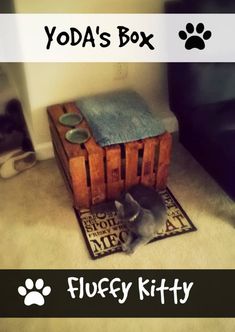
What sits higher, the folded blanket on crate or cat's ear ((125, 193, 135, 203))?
the folded blanket on crate

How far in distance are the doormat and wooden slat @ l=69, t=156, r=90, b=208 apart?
0.13 feet

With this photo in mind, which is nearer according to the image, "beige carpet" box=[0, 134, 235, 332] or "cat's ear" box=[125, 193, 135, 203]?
"beige carpet" box=[0, 134, 235, 332]

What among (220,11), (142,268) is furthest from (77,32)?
(142,268)

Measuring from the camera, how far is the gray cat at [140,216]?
1254mm

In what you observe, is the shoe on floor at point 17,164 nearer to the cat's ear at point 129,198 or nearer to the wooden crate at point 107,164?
the wooden crate at point 107,164

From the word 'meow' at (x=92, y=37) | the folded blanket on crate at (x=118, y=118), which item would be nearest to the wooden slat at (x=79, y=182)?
the folded blanket on crate at (x=118, y=118)

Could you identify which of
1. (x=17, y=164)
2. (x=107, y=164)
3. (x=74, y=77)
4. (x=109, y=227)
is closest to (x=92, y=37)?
(x=74, y=77)

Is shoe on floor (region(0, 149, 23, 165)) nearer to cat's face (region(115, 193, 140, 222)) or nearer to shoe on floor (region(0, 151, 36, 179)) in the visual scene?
shoe on floor (region(0, 151, 36, 179))

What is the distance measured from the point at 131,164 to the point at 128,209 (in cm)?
20

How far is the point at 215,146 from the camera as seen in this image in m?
1.29

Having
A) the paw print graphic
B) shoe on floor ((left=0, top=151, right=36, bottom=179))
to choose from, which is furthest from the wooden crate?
the paw print graphic

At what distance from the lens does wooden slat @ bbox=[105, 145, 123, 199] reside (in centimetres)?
131

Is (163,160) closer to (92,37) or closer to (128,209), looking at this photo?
(128,209)

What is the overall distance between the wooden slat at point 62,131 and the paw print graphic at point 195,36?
0.58m
